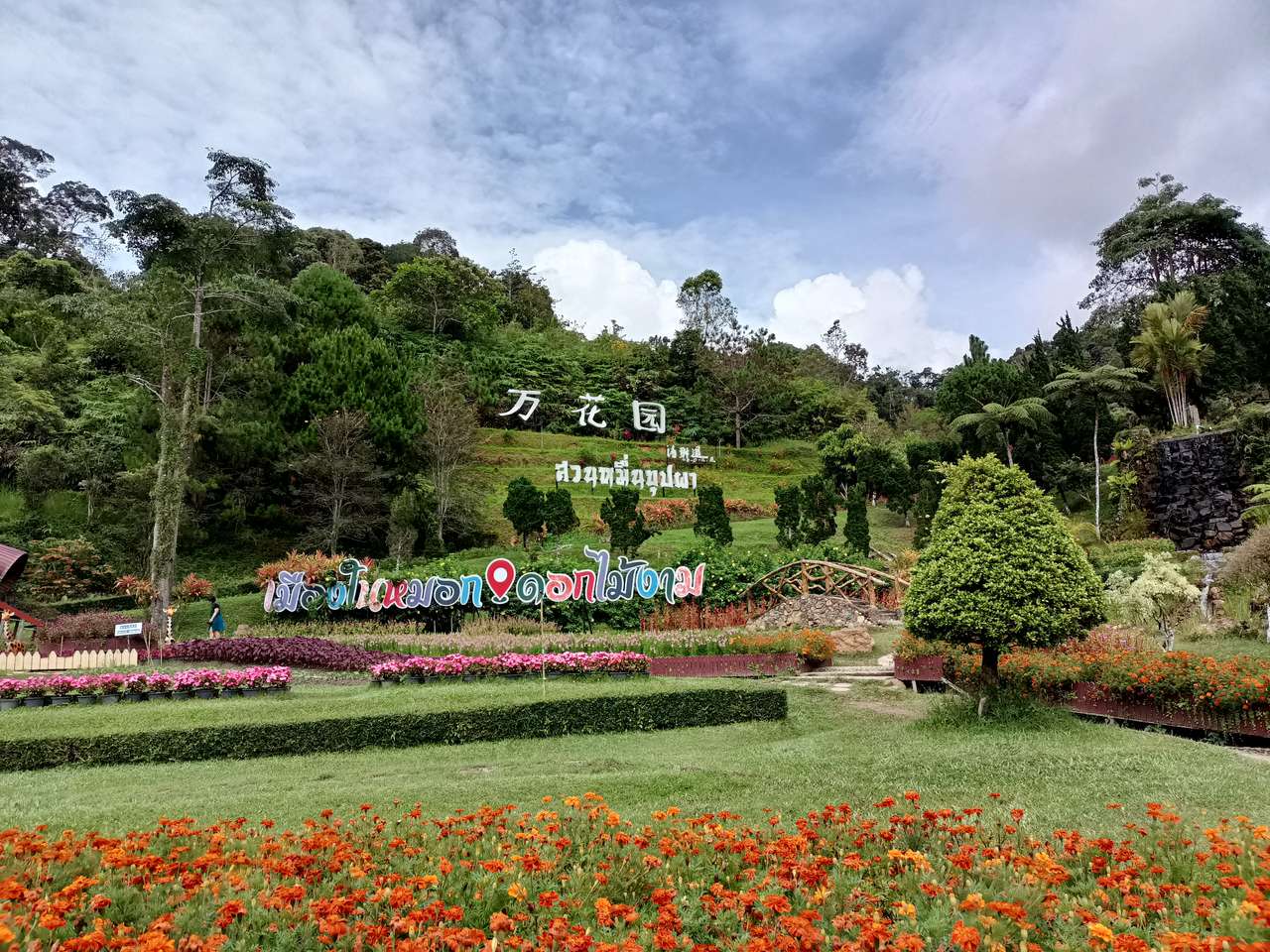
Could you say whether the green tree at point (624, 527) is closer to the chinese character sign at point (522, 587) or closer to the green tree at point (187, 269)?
the chinese character sign at point (522, 587)

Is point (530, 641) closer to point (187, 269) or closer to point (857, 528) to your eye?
point (857, 528)

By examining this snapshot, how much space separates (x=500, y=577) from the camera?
17.4 metres

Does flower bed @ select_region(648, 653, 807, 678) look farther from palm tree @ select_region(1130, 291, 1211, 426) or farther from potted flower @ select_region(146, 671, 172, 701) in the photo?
palm tree @ select_region(1130, 291, 1211, 426)

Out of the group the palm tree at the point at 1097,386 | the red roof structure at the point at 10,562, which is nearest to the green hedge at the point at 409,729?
the red roof structure at the point at 10,562

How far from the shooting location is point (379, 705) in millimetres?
10008

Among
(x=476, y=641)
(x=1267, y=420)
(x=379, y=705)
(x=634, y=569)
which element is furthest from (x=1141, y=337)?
(x=379, y=705)

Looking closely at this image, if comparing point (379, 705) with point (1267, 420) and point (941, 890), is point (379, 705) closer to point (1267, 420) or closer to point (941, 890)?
point (941, 890)

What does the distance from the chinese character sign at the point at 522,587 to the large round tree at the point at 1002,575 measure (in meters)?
8.52

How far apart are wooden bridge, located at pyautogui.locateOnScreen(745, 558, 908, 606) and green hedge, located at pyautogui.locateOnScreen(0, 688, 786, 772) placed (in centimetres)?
803

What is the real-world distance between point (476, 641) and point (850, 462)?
24.3m

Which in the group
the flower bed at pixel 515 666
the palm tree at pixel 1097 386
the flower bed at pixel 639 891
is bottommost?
the flower bed at pixel 515 666

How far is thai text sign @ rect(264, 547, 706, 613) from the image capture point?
1697 cm

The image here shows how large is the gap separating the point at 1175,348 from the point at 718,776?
2786cm

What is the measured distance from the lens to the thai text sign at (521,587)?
55.7 feet
